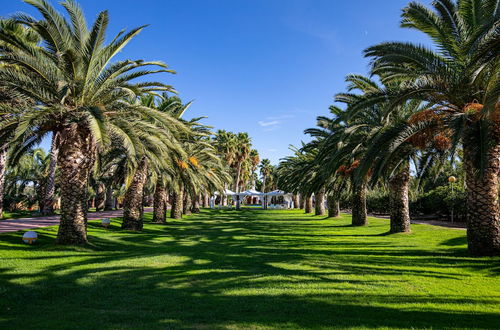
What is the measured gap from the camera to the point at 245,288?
6.54m

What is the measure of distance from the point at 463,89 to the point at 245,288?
8622 millimetres

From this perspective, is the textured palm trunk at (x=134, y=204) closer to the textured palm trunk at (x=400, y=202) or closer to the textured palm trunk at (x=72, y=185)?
the textured palm trunk at (x=72, y=185)

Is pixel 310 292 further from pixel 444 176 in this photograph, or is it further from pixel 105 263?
pixel 444 176

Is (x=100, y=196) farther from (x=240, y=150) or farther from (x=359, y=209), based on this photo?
(x=359, y=209)

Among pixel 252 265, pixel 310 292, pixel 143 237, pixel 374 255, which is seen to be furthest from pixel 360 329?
pixel 143 237

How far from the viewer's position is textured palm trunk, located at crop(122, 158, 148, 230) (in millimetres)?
17469

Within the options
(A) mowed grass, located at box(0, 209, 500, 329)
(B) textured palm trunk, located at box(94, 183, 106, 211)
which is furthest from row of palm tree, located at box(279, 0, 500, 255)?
(B) textured palm trunk, located at box(94, 183, 106, 211)

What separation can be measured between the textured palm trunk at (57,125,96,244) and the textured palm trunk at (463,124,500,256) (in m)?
12.1

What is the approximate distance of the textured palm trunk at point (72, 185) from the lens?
10938 millimetres

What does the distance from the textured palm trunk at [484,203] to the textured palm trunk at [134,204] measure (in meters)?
14.6

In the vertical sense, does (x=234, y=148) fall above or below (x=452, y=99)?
above

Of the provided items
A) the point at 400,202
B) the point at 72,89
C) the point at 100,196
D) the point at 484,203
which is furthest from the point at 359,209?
the point at 100,196

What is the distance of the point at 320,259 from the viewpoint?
9820mm

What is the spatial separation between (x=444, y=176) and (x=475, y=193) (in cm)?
2539
